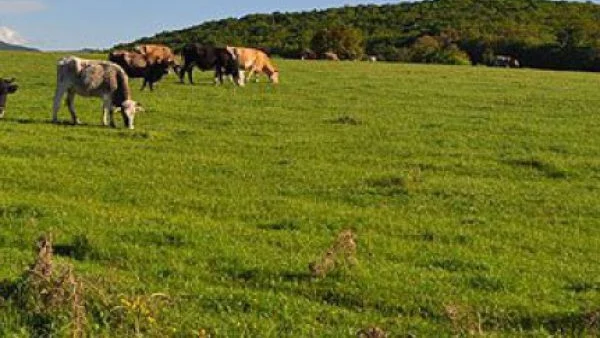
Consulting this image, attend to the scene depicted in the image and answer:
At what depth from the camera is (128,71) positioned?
32.4m

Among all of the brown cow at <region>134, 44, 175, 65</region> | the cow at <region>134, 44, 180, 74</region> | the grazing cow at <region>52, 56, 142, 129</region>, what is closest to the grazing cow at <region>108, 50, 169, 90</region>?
the cow at <region>134, 44, 180, 74</region>

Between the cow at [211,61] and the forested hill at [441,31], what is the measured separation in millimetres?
34395

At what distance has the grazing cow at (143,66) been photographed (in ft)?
102

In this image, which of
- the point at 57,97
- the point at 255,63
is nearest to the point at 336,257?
the point at 57,97

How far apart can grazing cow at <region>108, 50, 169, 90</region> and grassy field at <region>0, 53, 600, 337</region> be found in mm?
6724

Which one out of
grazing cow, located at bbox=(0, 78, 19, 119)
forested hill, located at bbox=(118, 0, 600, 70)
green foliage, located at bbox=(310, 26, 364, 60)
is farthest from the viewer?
green foliage, located at bbox=(310, 26, 364, 60)

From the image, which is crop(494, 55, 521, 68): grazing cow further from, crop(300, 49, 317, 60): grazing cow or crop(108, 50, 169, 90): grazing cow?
crop(108, 50, 169, 90): grazing cow

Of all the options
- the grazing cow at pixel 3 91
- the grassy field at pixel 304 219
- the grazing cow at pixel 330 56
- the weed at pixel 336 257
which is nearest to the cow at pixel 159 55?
the grassy field at pixel 304 219

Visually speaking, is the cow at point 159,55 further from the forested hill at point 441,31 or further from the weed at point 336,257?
the forested hill at point 441,31

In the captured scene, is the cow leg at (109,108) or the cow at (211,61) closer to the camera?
the cow leg at (109,108)

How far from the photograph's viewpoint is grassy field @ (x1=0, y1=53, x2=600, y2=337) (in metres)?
8.15

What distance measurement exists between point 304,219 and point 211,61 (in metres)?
25.2

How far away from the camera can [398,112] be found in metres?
25.5

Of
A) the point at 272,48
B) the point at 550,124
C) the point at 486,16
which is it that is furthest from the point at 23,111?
the point at 486,16
